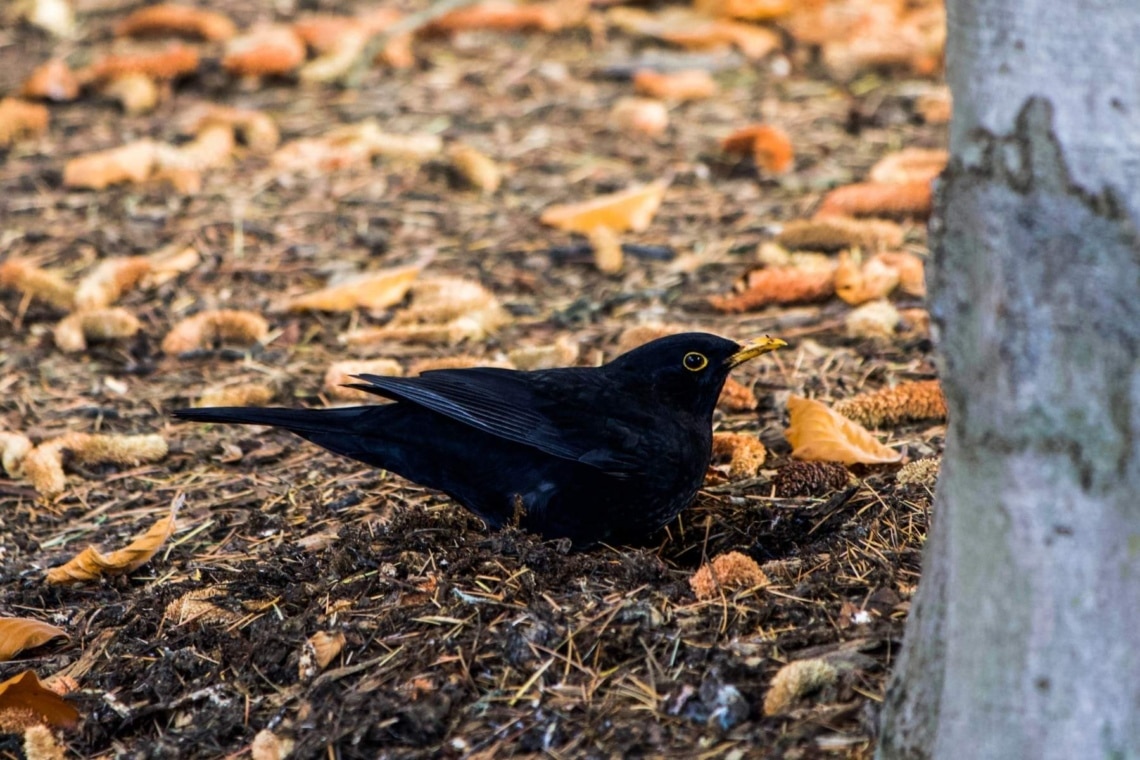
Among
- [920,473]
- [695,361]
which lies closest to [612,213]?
[695,361]

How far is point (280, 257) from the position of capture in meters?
5.90

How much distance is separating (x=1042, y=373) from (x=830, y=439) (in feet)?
6.31

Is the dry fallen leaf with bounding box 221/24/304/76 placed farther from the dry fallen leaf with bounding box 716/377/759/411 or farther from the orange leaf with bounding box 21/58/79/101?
the dry fallen leaf with bounding box 716/377/759/411

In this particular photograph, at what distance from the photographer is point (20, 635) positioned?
331cm

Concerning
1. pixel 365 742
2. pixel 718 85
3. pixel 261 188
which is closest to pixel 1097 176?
pixel 365 742

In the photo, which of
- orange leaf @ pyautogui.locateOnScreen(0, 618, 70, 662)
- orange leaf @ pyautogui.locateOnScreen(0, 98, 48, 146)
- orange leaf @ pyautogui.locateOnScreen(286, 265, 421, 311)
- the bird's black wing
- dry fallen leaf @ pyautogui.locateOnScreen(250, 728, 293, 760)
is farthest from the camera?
orange leaf @ pyautogui.locateOnScreen(0, 98, 48, 146)

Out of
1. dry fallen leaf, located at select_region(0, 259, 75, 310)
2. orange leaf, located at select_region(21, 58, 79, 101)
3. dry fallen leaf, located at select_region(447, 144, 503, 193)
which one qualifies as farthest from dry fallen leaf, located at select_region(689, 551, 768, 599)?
orange leaf, located at select_region(21, 58, 79, 101)

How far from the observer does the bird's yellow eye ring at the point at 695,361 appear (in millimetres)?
3914

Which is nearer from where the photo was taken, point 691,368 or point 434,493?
point 691,368

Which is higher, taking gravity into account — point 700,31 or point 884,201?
point 700,31

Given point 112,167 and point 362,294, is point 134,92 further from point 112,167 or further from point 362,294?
point 362,294

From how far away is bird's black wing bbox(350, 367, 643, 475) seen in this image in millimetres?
3664

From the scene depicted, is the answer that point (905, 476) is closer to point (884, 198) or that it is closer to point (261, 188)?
point (884, 198)

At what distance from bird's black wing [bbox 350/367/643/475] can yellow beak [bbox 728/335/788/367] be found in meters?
0.45
